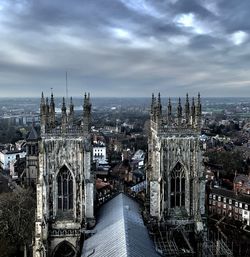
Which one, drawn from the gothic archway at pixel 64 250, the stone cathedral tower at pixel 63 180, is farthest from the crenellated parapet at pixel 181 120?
the gothic archway at pixel 64 250

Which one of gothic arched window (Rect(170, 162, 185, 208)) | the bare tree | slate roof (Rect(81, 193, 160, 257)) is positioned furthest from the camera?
the bare tree

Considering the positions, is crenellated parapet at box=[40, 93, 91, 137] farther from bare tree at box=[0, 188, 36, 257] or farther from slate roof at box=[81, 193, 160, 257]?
bare tree at box=[0, 188, 36, 257]

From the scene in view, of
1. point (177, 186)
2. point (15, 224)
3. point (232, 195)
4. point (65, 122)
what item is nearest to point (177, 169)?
point (177, 186)

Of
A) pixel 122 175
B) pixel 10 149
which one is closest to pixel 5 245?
pixel 122 175

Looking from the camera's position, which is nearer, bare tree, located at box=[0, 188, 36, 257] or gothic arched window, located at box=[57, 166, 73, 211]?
gothic arched window, located at box=[57, 166, 73, 211]

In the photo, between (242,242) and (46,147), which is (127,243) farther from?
(242,242)

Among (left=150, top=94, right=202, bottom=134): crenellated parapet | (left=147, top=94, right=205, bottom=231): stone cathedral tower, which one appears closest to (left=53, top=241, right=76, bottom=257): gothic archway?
(left=147, top=94, right=205, bottom=231): stone cathedral tower

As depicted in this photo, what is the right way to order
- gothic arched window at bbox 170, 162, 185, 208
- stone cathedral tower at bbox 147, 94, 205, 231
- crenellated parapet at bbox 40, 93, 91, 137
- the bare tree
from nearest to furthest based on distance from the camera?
crenellated parapet at bbox 40, 93, 91, 137
stone cathedral tower at bbox 147, 94, 205, 231
gothic arched window at bbox 170, 162, 185, 208
the bare tree
